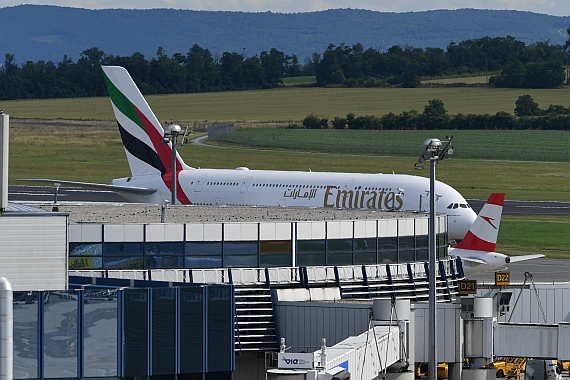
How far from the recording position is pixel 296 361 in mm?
42562

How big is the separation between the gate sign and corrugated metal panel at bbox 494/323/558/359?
14208mm

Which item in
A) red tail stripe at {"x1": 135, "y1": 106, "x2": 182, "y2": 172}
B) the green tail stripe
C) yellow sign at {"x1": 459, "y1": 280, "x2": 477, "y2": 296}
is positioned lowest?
yellow sign at {"x1": 459, "y1": 280, "x2": 477, "y2": 296}

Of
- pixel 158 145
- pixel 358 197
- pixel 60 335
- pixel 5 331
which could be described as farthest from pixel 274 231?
pixel 158 145

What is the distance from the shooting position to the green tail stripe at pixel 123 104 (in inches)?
4375

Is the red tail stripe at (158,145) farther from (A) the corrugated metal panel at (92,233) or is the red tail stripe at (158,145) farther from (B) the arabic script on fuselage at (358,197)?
(A) the corrugated metal panel at (92,233)

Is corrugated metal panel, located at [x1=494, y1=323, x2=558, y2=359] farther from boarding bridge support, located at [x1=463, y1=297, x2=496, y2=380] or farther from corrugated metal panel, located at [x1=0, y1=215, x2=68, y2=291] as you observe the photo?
corrugated metal panel, located at [x1=0, y1=215, x2=68, y2=291]

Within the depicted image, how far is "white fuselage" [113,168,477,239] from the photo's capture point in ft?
317

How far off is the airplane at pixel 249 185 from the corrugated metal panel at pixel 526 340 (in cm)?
3619

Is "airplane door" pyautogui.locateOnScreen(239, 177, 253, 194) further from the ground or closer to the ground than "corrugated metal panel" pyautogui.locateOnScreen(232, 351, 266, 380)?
further from the ground

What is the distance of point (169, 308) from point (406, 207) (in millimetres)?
57019

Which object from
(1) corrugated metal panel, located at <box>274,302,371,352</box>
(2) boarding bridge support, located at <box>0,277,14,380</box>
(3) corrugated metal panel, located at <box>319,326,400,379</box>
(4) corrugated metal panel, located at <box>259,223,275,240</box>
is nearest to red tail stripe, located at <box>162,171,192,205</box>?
(4) corrugated metal panel, located at <box>259,223,275,240</box>

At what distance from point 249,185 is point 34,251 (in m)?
67.3

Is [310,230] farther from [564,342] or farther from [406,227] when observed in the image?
[564,342]

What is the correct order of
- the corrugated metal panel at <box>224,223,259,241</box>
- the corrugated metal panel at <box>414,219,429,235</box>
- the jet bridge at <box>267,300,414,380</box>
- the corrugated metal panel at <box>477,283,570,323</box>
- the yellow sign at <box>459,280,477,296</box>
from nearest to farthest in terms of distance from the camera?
the jet bridge at <box>267,300,414,380</box> < the yellow sign at <box>459,280,477,296</box> < the corrugated metal panel at <box>224,223,259,241</box> < the corrugated metal panel at <box>477,283,570,323</box> < the corrugated metal panel at <box>414,219,429,235</box>
